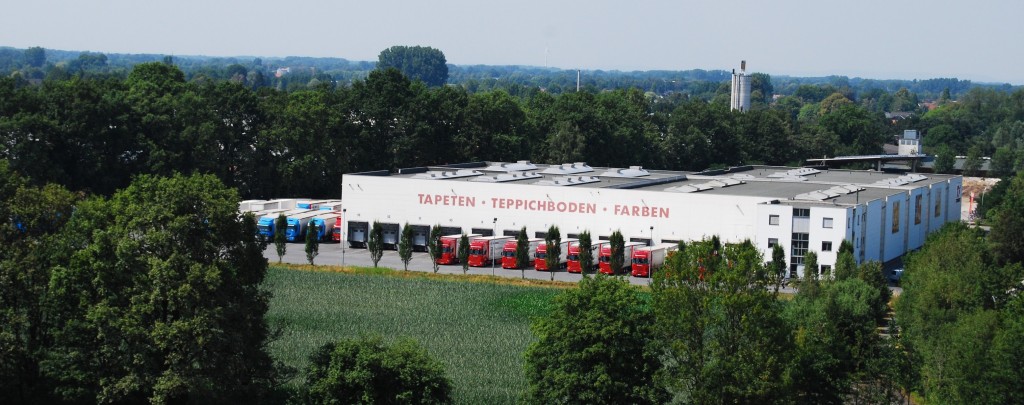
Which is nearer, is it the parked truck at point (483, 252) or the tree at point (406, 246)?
the tree at point (406, 246)

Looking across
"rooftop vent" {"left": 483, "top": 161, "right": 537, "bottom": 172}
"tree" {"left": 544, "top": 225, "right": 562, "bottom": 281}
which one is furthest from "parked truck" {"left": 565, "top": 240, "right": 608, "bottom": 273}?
"rooftop vent" {"left": 483, "top": 161, "right": 537, "bottom": 172}

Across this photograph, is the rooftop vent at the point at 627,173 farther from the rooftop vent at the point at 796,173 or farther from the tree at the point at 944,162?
the tree at the point at 944,162

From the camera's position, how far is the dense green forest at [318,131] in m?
62.0

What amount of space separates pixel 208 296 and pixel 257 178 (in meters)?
42.0

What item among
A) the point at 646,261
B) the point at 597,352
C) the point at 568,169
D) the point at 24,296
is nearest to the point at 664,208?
the point at 646,261

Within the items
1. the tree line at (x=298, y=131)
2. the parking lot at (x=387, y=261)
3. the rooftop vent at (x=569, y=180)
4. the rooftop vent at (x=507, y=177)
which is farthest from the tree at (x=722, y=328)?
the tree line at (x=298, y=131)

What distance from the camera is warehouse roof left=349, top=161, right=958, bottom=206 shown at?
54.8 metres

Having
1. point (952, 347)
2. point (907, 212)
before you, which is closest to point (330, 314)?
point (952, 347)

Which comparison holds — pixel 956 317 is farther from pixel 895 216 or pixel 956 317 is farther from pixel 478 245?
pixel 895 216

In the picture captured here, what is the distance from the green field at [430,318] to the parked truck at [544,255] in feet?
12.2

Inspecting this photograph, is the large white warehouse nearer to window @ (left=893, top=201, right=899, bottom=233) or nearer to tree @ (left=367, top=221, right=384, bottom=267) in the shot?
window @ (left=893, top=201, right=899, bottom=233)

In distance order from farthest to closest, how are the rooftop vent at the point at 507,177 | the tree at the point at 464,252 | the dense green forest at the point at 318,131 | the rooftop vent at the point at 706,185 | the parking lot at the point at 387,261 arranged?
1. the dense green forest at the point at 318,131
2. the rooftop vent at the point at 507,177
3. the rooftop vent at the point at 706,185
4. the parking lot at the point at 387,261
5. the tree at the point at 464,252

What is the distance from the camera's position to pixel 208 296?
26938 mm

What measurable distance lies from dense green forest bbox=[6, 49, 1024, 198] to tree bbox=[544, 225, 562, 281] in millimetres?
21319
